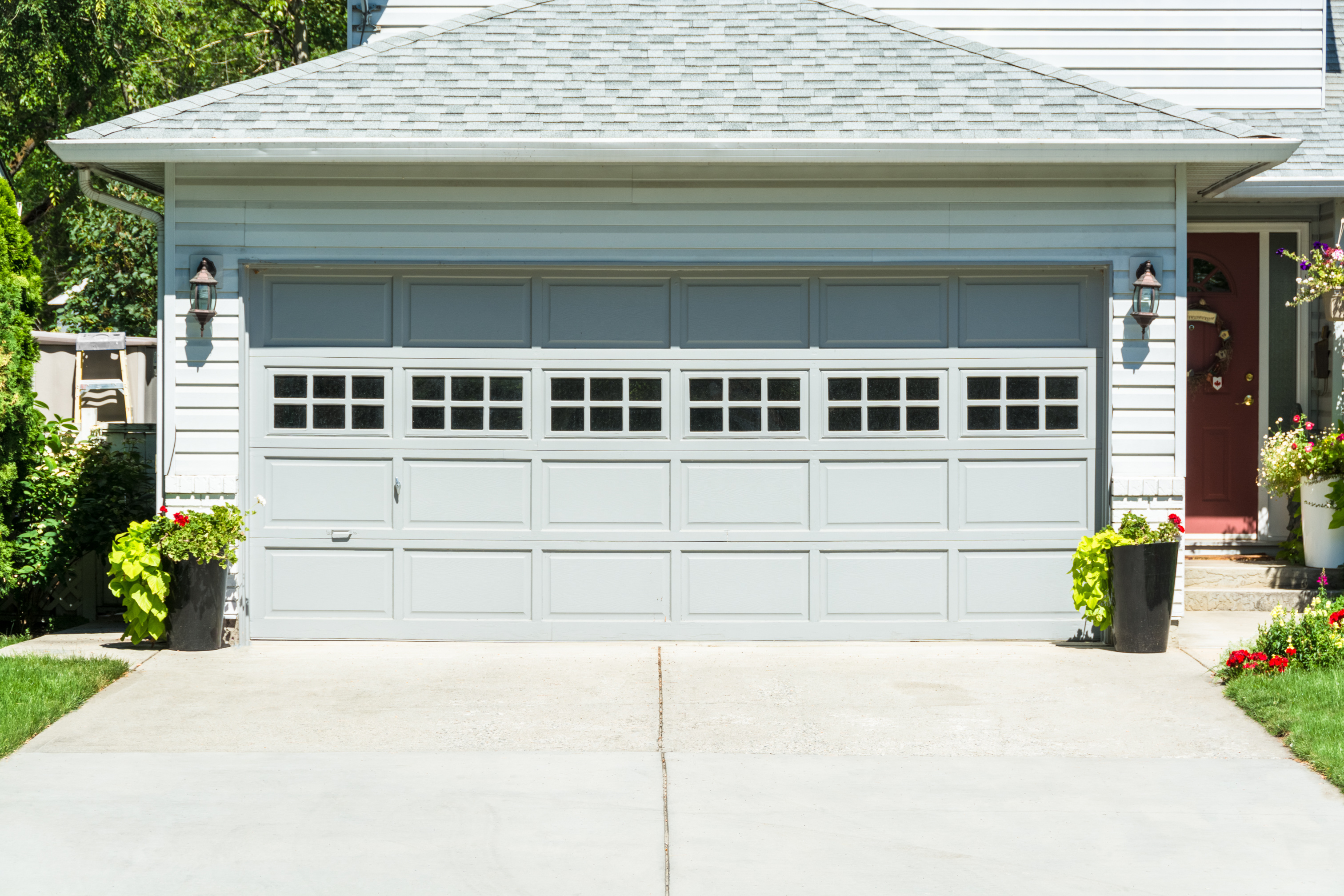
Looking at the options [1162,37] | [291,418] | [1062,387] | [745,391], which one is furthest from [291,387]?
[1162,37]

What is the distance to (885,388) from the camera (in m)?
7.95

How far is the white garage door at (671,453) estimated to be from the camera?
790cm

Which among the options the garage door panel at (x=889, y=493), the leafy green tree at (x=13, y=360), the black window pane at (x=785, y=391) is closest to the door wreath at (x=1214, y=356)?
the garage door panel at (x=889, y=493)

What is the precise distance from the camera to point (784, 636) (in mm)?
7961

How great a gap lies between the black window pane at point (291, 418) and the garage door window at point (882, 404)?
324 centimetres

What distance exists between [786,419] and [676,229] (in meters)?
1.35

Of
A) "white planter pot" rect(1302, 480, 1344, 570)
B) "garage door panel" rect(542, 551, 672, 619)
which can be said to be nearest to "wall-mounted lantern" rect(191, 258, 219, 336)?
"garage door panel" rect(542, 551, 672, 619)

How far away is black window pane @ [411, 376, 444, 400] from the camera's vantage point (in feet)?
25.9

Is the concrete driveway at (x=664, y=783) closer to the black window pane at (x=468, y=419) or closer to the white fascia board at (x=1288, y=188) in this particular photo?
the black window pane at (x=468, y=419)

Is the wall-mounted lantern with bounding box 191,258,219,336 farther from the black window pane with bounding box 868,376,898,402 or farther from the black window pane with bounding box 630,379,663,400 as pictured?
the black window pane with bounding box 868,376,898,402

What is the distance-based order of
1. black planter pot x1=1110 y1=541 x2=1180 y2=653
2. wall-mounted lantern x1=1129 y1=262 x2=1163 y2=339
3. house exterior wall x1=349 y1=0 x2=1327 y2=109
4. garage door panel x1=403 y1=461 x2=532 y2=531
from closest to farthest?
black planter pot x1=1110 y1=541 x2=1180 y2=653 → wall-mounted lantern x1=1129 y1=262 x2=1163 y2=339 → garage door panel x1=403 y1=461 x2=532 y2=531 → house exterior wall x1=349 y1=0 x2=1327 y2=109

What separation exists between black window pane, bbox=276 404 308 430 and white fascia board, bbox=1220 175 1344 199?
6.19 metres

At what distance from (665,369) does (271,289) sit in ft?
8.19

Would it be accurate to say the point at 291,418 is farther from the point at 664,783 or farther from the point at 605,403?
the point at 664,783
